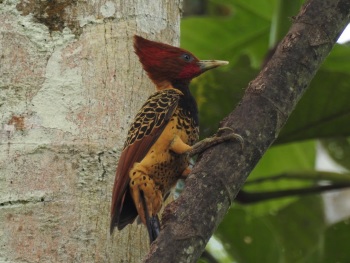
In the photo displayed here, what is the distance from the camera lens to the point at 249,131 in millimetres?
1951

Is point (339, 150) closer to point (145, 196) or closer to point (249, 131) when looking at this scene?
point (145, 196)

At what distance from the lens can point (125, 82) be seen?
2.44 meters

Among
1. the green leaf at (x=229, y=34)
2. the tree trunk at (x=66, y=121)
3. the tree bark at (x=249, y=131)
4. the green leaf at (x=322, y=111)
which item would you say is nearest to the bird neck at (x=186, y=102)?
the tree trunk at (x=66, y=121)

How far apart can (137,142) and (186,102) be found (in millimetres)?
359

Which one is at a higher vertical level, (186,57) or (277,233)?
(186,57)

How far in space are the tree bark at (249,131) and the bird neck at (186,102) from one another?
0.55 meters

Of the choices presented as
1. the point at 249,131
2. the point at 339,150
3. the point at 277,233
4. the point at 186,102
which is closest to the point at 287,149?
the point at 339,150

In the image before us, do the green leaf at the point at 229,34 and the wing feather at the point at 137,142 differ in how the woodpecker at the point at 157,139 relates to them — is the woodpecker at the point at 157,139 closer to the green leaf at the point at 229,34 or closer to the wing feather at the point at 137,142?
the wing feather at the point at 137,142

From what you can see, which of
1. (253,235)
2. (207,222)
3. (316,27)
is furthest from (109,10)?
(253,235)

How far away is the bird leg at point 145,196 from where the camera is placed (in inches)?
90.7

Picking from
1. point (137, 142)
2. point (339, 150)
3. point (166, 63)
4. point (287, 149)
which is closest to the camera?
point (137, 142)

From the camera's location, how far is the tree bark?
1765mm

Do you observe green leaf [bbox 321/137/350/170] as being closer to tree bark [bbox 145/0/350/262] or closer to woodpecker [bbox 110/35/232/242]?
woodpecker [bbox 110/35/232/242]

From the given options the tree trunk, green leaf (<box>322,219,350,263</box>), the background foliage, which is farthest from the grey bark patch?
green leaf (<box>322,219,350,263</box>)
